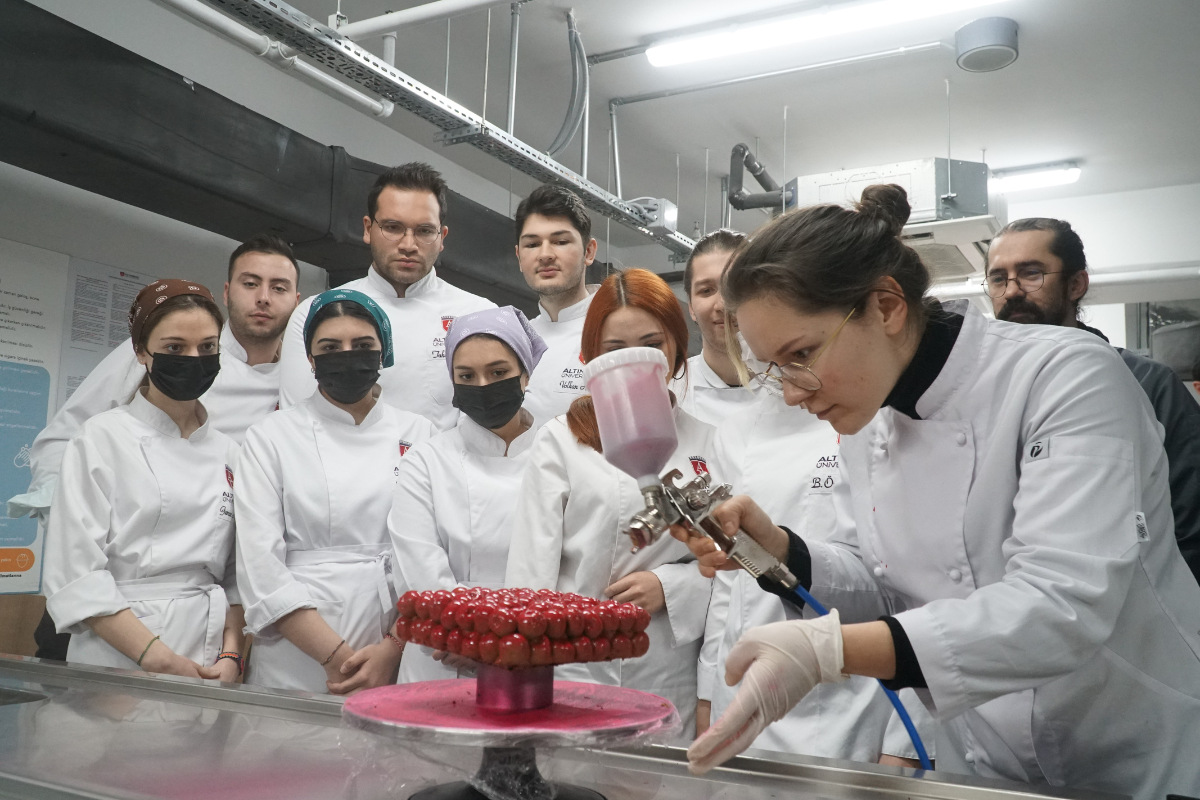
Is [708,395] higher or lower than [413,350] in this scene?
lower

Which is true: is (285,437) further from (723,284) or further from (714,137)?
(714,137)

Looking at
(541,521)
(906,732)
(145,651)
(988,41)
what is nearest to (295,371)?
(145,651)

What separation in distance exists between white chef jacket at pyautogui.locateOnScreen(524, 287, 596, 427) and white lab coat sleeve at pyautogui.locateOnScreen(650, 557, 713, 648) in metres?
1.04

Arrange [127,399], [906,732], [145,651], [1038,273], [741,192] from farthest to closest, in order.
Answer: [741,192], [127,399], [1038,273], [145,651], [906,732]

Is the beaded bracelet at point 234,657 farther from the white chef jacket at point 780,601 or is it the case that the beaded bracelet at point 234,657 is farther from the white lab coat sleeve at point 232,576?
the white chef jacket at point 780,601

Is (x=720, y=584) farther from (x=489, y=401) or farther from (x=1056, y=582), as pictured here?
(x=1056, y=582)

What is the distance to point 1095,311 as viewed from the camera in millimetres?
7289

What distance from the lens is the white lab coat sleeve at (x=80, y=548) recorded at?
2111mm

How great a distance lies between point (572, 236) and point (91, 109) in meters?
1.86

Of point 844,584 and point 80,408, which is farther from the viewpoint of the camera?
point 80,408

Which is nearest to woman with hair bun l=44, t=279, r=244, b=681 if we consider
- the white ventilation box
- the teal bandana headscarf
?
the teal bandana headscarf

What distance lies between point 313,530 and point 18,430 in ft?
8.02

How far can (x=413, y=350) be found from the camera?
306 cm

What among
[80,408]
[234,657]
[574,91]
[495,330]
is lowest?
[234,657]
